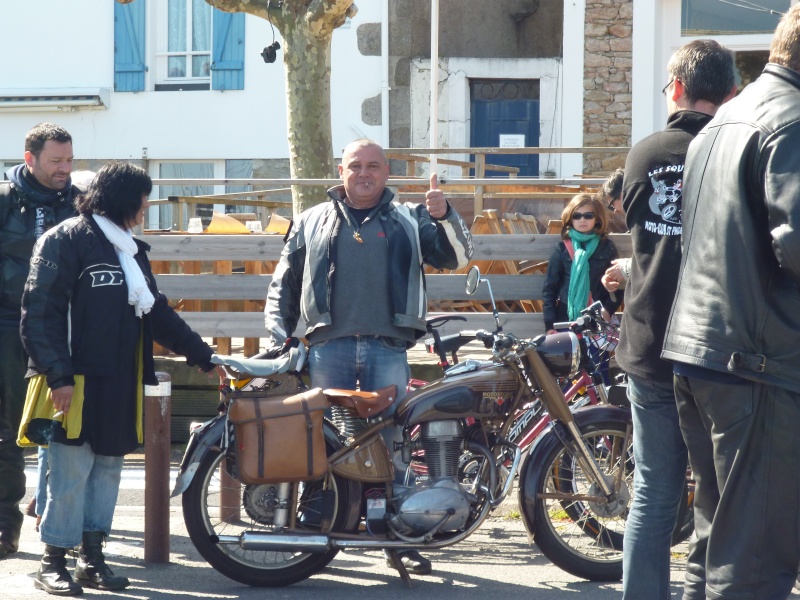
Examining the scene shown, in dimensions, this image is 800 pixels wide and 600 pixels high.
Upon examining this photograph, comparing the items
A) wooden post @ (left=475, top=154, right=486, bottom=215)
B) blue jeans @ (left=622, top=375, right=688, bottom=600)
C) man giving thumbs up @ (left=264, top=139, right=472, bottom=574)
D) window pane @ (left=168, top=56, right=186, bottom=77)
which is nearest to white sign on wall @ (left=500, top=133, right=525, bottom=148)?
wooden post @ (left=475, top=154, right=486, bottom=215)

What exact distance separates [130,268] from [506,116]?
13.2 m

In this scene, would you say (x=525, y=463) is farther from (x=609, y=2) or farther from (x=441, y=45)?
(x=441, y=45)

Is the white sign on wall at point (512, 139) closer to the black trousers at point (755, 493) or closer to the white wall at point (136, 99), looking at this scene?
the white wall at point (136, 99)

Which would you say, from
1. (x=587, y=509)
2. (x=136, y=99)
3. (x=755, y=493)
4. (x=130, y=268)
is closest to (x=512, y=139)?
(x=136, y=99)

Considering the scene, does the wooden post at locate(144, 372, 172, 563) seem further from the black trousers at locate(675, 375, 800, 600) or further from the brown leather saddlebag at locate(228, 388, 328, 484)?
the black trousers at locate(675, 375, 800, 600)

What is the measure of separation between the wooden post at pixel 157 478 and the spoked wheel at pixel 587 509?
1.66m

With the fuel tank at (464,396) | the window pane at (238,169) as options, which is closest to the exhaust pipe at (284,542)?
the fuel tank at (464,396)

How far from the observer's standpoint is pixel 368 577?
16.5ft

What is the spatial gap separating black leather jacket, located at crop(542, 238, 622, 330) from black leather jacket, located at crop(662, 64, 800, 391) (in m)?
3.58

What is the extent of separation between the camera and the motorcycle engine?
4.74 metres

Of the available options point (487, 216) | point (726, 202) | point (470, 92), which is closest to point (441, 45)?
point (470, 92)

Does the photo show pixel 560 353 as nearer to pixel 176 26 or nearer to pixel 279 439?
pixel 279 439

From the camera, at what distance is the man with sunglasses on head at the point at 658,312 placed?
12.6 feet

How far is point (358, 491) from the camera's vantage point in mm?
4836
